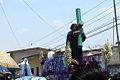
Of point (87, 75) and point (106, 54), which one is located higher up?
A: point (106, 54)

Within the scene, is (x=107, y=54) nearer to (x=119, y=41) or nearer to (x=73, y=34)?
(x=73, y=34)

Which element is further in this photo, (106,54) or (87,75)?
(106,54)

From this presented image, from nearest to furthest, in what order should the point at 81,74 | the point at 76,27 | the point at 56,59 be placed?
the point at 81,74
the point at 76,27
the point at 56,59

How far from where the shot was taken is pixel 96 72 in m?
3.11

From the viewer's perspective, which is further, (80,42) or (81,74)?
(80,42)

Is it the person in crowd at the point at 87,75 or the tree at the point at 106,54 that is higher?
the tree at the point at 106,54

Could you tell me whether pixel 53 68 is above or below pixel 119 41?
below

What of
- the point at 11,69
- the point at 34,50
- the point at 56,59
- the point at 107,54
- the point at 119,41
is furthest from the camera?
the point at 34,50

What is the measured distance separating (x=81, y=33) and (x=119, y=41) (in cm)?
1451

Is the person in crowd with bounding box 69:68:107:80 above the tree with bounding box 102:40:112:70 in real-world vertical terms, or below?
below

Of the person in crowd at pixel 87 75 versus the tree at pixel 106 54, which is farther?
the tree at pixel 106 54

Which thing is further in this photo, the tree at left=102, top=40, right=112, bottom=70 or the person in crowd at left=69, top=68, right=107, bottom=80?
the tree at left=102, top=40, right=112, bottom=70

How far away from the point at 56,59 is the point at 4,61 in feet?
6.59

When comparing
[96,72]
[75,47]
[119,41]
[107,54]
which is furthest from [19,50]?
[96,72]
